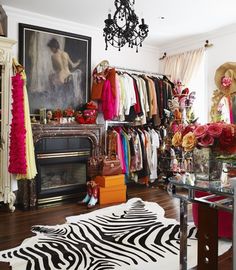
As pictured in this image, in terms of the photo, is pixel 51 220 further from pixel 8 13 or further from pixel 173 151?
pixel 8 13

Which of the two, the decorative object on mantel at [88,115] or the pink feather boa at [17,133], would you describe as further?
the decorative object on mantel at [88,115]

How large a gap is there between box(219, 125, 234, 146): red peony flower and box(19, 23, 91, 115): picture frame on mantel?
3239 millimetres

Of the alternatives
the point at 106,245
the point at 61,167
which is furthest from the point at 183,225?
the point at 61,167

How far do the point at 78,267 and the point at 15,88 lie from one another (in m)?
2.42

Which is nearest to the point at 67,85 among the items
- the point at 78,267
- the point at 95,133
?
the point at 95,133

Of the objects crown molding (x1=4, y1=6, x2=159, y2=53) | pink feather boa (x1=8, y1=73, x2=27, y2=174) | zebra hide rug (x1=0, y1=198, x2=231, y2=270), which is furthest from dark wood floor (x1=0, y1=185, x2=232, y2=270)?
crown molding (x1=4, y1=6, x2=159, y2=53)

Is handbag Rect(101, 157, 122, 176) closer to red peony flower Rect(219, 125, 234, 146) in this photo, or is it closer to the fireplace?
the fireplace

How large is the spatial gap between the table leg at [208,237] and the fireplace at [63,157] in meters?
2.75

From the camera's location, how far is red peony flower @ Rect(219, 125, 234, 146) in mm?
1783

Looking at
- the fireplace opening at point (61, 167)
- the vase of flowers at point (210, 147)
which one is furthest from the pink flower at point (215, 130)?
the fireplace opening at point (61, 167)

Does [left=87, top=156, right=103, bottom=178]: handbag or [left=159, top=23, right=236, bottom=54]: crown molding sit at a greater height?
[left=159, top=23, right=236, bottom=54]: crown molding

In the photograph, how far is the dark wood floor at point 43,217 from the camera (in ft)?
8.92

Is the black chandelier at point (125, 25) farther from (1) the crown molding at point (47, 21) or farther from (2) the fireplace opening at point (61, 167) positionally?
(1) the crown molding at point (47, 21)

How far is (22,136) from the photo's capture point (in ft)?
11.9
